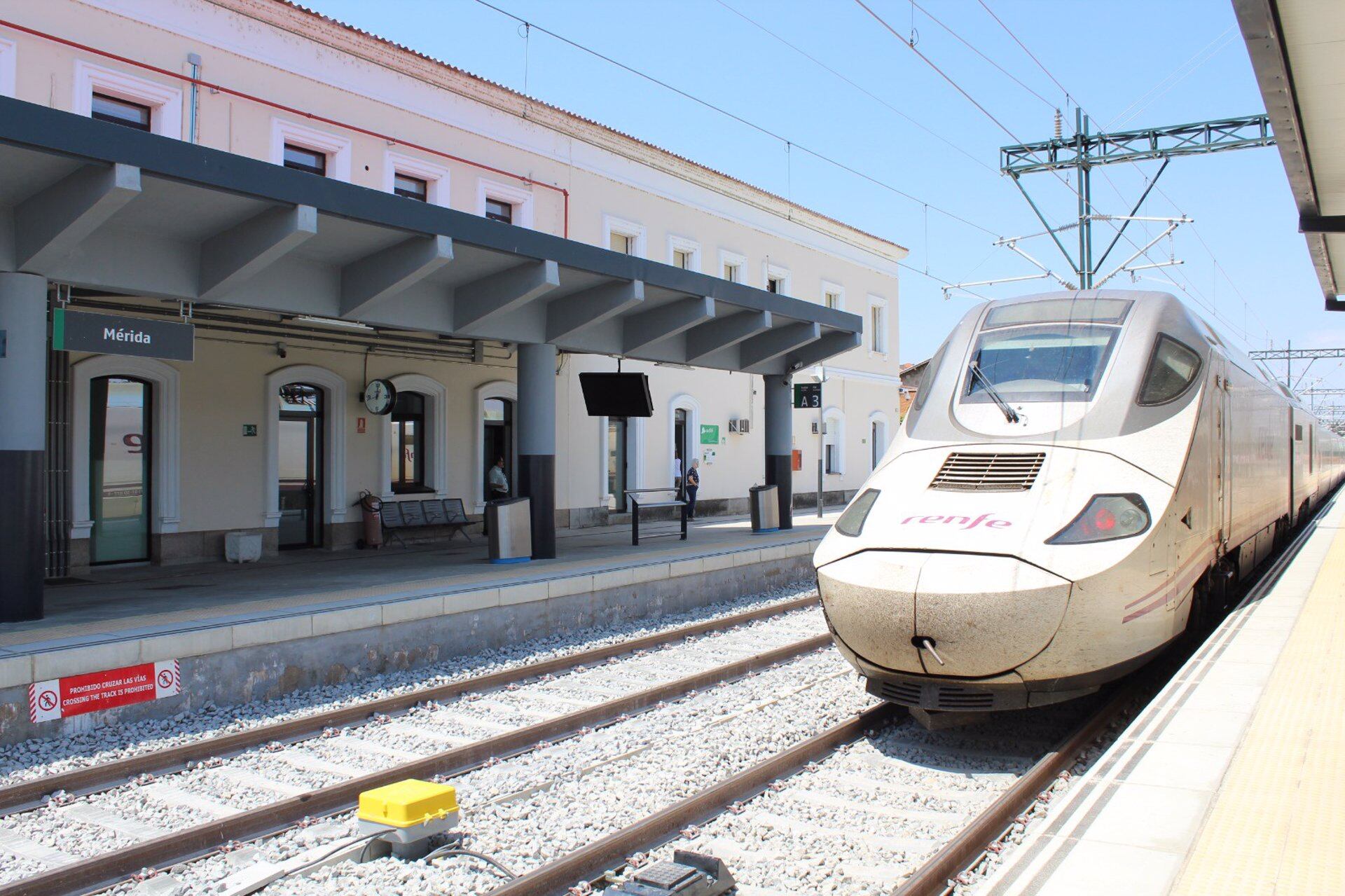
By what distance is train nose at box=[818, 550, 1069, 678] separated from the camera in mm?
5320

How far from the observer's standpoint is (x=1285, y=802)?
387 centimetres

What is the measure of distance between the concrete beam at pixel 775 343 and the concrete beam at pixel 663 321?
2420mm

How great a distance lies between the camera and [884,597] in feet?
18.4

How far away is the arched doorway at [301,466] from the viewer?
48.3 feet

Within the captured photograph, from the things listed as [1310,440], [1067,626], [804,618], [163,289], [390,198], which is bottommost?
[804,618]

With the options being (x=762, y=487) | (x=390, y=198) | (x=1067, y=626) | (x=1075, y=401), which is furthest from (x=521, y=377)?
(x=1067, y=626)

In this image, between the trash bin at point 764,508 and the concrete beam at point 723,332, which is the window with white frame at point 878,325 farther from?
the concrete beam at point 723,332

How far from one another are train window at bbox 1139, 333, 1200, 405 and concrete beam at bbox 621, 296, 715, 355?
287 inches

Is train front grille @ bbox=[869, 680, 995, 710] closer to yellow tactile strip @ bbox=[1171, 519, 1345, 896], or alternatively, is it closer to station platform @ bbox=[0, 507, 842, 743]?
yellow tactile strip @ bbox=[1171, 519, 1345, 896]

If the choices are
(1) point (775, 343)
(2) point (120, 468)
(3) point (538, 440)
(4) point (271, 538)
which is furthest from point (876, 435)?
(2) point (120, 468)

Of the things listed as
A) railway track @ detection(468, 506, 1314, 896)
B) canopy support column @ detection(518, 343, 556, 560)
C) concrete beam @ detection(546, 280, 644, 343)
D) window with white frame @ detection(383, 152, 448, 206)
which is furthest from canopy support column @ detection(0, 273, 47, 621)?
window with white frame @ detection(383, 152, 448, 206)

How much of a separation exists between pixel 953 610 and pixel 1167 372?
279 centimetres

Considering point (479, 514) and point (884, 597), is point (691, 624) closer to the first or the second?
point (884, 597)

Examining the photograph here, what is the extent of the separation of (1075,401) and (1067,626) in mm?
1858
